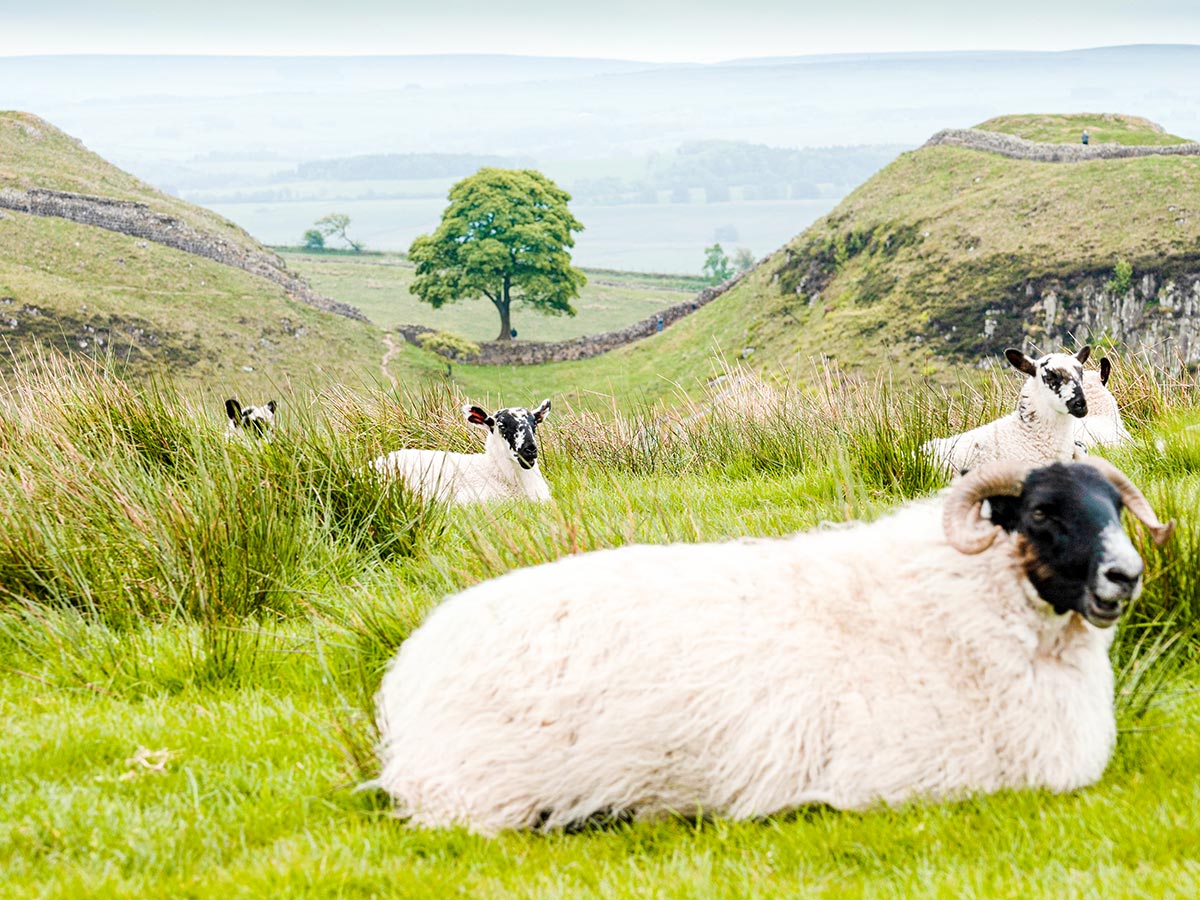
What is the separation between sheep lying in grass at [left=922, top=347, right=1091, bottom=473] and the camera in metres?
11.0

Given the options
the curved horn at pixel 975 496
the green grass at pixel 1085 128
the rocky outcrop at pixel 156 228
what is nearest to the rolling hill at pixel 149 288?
the rocky outcrop at pixel 156 228

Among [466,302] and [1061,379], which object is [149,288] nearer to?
[466,302]

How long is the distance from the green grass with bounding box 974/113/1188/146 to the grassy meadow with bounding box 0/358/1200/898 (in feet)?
247

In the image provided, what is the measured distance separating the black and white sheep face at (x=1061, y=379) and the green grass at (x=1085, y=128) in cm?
7113

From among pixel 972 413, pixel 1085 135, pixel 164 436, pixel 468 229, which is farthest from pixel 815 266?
pixel 164 436

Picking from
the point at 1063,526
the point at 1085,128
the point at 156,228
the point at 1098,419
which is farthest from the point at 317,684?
the point at 1085,128

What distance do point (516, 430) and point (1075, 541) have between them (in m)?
8.42

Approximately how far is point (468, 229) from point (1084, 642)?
83.6 metres

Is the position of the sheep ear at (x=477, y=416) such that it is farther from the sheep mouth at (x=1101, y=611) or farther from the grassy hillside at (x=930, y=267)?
the grassy hillside at (x=930, y=267)

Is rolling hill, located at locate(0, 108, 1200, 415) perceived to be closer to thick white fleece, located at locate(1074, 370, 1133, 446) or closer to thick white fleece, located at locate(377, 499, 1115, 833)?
thick white fleece, located at locate(1074, 370, 1133, 446)

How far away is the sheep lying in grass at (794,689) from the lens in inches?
171

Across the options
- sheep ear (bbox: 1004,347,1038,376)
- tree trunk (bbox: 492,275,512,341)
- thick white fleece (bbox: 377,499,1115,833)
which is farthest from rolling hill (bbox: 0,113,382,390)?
thick white fleece (bbox: 377,499,1115,833)

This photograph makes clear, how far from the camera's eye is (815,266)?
7575 cm

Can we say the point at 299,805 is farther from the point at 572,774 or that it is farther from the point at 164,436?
the point at 164,436
